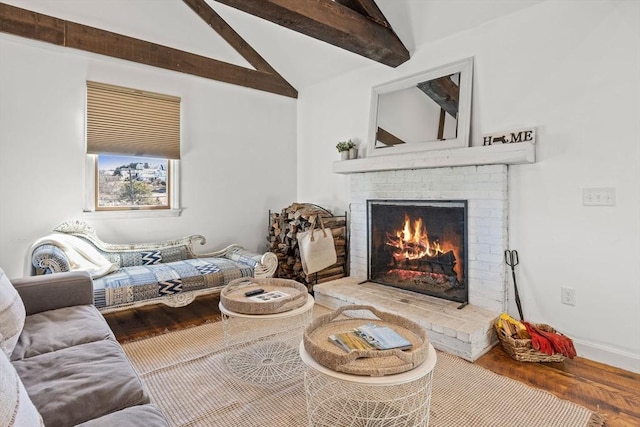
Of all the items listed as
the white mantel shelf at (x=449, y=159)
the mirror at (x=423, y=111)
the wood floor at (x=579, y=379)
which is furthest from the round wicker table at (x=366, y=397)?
the mirror at (x=423, y=111)

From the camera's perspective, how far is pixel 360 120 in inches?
155

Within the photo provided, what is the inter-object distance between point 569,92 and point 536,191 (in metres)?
0.72

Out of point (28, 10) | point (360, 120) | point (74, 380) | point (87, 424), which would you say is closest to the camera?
point (87, 424)

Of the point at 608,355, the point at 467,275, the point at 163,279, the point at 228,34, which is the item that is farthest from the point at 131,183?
the point at 608,355

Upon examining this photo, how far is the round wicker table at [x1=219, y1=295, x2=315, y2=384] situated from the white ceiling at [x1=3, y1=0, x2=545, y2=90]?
8.38 ft

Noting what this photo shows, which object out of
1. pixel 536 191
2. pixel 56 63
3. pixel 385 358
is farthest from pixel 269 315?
pixel 56 63

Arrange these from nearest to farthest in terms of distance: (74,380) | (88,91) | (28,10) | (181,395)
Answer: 1. (74,380)
2. (181,395)
3. (28,10)
4. (88,91)

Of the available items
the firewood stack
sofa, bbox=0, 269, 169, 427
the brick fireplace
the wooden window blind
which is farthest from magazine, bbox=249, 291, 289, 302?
the wooden window blind

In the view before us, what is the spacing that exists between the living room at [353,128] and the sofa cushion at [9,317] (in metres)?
1.71

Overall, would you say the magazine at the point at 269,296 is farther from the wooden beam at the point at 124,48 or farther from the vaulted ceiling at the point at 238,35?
the wooden beam at the point at 124,48

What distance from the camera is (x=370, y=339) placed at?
1.63m

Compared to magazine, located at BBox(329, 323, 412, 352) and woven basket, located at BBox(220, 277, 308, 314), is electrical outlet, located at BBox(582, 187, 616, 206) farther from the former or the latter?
woven basket, located at BBox(220, 277, 308, 314)

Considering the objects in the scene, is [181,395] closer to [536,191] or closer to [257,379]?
[257,379]

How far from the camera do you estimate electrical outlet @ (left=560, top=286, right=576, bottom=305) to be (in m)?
2.51
